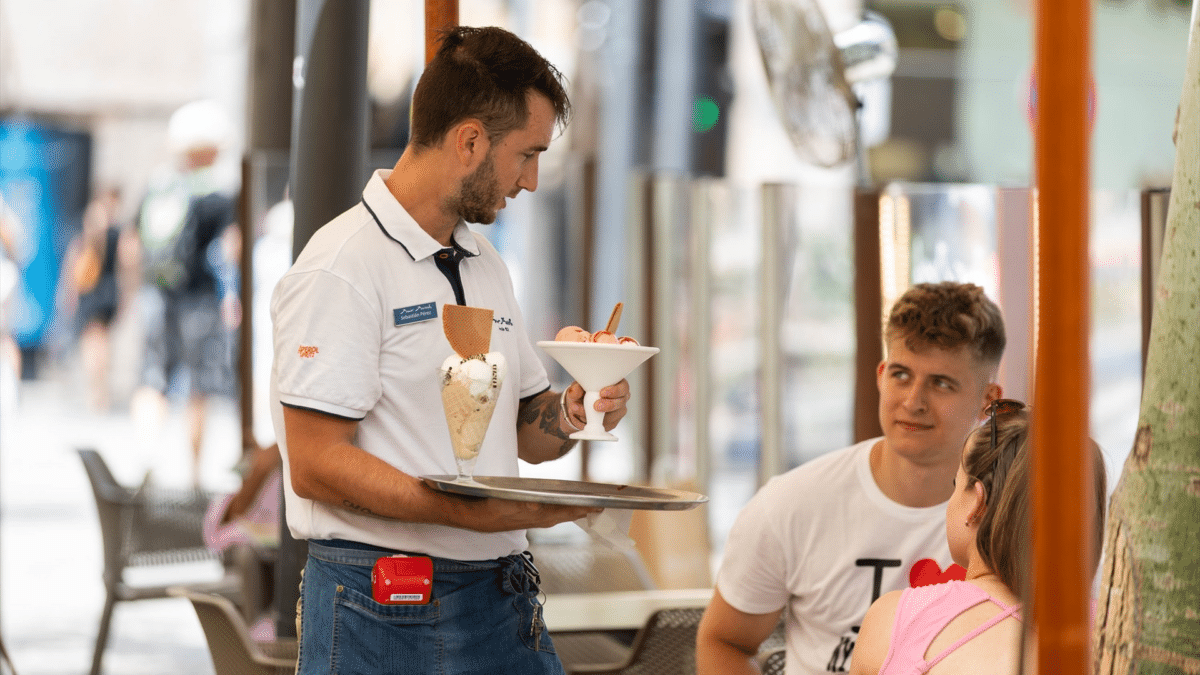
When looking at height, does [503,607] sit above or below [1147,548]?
below

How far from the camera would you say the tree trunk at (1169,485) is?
5.97ft

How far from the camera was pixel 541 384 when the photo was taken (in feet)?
7.77

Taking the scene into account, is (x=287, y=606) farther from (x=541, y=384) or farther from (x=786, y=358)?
(x=786, y=358)

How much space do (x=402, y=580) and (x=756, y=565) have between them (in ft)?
2.65

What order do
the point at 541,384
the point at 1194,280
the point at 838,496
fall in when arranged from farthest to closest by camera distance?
the point at 838,496
the point at 541,384
the point at 1194,280

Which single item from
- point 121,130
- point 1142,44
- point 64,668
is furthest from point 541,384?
point 121,130

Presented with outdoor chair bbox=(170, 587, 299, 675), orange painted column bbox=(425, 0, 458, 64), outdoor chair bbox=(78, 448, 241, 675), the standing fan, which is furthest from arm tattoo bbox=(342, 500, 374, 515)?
outdoor chair bbox=(78, 448, 241, 675)

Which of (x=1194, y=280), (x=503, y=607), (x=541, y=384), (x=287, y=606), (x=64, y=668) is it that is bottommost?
(x=64, y=668)

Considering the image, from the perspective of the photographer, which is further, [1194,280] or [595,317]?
[595,317]

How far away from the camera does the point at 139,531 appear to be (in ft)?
15.0

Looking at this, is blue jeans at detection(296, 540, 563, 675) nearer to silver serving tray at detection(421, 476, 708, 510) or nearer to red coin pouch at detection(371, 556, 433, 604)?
→ red coin pouch at detection(371, 556, 433, 604)

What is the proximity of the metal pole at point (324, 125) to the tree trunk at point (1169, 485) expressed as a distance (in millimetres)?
1905

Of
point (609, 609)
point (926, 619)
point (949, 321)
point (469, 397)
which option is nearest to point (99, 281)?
point (609, 609)

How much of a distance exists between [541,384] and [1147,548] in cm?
103
